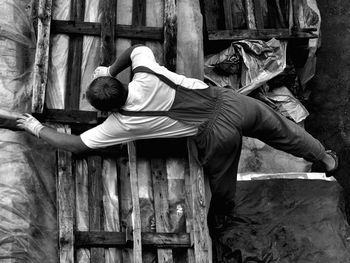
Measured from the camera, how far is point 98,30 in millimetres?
5438

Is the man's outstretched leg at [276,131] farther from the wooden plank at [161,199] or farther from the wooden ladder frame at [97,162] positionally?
the wooden plank at [161,199]

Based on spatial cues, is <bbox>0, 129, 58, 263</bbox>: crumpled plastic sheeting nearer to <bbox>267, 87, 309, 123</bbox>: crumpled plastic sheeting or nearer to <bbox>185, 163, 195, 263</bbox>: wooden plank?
<bbox>185, 163, 195, 263</bbox>: wooden plank

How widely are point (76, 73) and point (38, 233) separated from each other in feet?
4.26

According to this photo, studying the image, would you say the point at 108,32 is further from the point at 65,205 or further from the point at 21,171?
the point at 65,205

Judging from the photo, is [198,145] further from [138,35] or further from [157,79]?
[138,35]

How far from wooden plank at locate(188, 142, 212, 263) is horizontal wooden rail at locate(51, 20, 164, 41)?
110 cm

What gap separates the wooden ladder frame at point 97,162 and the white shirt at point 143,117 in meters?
0.31

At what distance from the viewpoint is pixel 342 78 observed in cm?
734

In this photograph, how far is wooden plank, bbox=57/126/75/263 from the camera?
4645 mm

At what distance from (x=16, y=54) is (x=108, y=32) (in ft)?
2.60

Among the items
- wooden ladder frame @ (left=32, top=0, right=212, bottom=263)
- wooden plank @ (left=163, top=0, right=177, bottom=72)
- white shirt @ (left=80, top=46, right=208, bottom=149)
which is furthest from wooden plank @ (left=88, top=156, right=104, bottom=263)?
wooden plank @ (left=163, top=0, right=177, bottom=72)

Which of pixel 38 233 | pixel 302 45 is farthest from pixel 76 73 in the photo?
pixel 302 45

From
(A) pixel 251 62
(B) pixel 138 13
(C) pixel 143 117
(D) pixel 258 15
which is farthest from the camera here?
(D) pixel 258 15

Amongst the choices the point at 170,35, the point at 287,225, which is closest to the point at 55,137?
the point at 170,35
